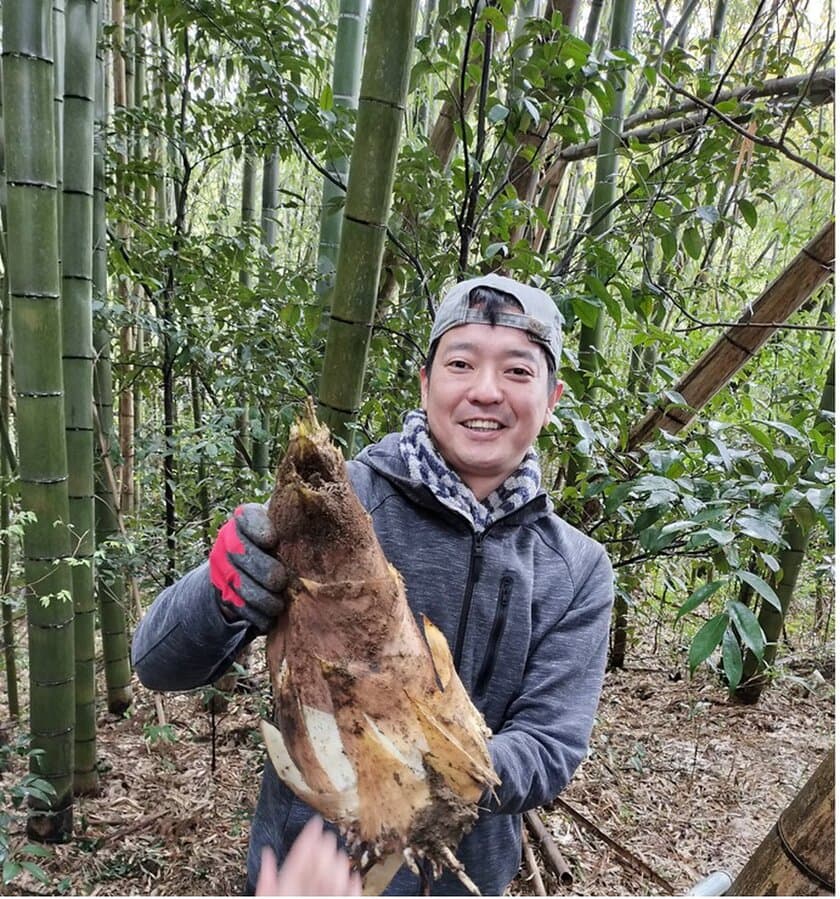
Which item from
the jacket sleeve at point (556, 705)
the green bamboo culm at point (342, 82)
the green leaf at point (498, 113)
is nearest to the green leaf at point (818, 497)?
the jacket sleeve at point (556, 705)

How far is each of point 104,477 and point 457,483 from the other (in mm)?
2081

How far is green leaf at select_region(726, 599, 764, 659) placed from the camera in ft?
3.26

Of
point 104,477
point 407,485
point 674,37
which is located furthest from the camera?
point 674,37

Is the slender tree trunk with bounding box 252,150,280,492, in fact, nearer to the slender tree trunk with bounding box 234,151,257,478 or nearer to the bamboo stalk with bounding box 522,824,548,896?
the slender tree trunk with bounding box 234,151,257,478

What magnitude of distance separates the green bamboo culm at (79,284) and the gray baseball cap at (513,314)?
4.45 feet

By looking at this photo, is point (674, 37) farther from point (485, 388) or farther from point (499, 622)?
point (499, 622)

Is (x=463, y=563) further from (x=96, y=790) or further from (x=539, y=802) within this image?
(x=96, y=790)

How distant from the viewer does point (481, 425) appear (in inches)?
43.9

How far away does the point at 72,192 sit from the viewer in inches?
78.6

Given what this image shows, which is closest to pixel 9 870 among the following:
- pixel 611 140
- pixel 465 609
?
pixel 465 609

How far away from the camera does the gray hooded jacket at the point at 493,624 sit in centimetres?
108

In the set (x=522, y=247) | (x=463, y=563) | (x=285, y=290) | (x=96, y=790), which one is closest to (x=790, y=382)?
(x=522, y=247)

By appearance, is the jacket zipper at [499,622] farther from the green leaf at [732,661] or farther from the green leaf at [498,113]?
the green leaf at [498,113]

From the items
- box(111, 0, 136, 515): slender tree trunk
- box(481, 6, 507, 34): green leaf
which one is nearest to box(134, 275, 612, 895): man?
box(481, 6, 507, 34): green leaf
